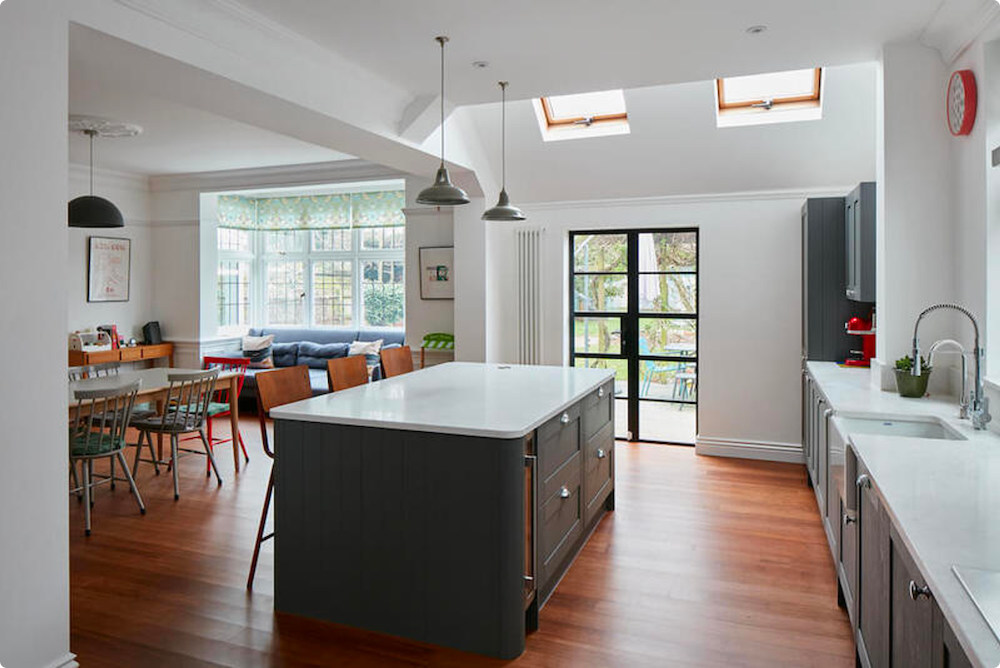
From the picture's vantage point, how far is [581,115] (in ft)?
18.7

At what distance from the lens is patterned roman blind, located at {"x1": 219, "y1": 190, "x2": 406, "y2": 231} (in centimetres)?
830

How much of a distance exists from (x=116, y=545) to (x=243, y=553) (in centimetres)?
77

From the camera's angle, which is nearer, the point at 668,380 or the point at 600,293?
the point at 668,380

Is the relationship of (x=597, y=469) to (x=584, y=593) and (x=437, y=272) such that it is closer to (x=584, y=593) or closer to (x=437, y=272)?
(x=584, y=593)

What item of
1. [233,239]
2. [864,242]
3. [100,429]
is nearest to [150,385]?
[100,429]

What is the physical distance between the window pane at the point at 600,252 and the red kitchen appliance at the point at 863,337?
2.13m

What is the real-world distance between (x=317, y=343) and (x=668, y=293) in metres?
4.42

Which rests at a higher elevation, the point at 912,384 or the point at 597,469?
the point at 912,384

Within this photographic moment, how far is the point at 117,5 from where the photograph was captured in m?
2.61

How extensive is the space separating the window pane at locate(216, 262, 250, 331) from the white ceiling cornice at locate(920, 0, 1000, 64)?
7.60 metres

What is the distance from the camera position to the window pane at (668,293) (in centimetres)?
609

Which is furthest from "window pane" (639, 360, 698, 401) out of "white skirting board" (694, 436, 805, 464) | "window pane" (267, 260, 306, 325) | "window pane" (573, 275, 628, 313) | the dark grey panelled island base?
"window pane" (267, 260, 306, 325)

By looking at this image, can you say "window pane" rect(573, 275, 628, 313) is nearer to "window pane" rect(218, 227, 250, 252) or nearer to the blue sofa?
the blue sofa

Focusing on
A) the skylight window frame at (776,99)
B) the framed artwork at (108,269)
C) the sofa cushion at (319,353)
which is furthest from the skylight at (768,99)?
the framed artwork at (108,269)
